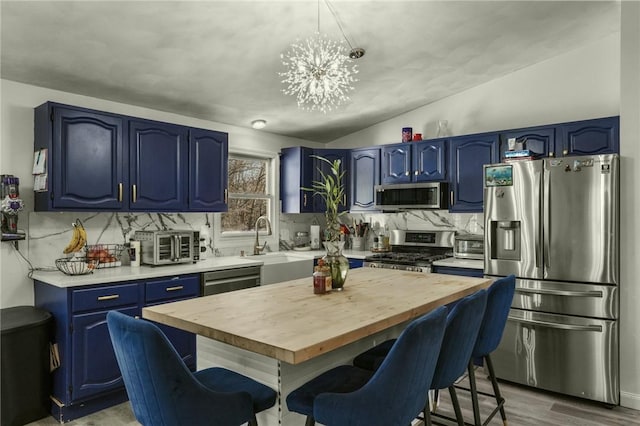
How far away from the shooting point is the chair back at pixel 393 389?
1.42m

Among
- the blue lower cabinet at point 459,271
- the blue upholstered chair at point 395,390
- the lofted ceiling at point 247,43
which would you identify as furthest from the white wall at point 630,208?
the blue upholstered chair at point 395,390

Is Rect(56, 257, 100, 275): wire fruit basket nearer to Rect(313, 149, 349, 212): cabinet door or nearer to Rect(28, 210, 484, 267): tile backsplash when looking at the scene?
Rect(28, 210, 484, 267): tile backsplash

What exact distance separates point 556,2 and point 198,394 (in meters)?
3.45

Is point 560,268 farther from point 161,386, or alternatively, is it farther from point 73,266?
point 73,266

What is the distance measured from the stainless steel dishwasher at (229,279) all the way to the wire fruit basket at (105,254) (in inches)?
29.1

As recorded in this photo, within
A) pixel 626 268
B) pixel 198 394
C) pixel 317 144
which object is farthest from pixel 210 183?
pixel 626 268

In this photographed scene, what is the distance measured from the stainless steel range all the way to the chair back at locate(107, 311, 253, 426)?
10.1ft

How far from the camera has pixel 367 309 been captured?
6.29ft

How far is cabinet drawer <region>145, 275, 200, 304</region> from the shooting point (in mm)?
3297

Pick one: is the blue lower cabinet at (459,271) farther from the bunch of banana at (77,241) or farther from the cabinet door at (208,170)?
the bunch of banana at (77,241)

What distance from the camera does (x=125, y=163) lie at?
348cm

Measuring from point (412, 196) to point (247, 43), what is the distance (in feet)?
7.92

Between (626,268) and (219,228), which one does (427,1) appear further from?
(219,228)

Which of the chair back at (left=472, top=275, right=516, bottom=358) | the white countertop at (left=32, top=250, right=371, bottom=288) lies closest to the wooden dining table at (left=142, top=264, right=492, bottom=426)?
the chair back at (left=472, top=275, right=516, bottom=358)
